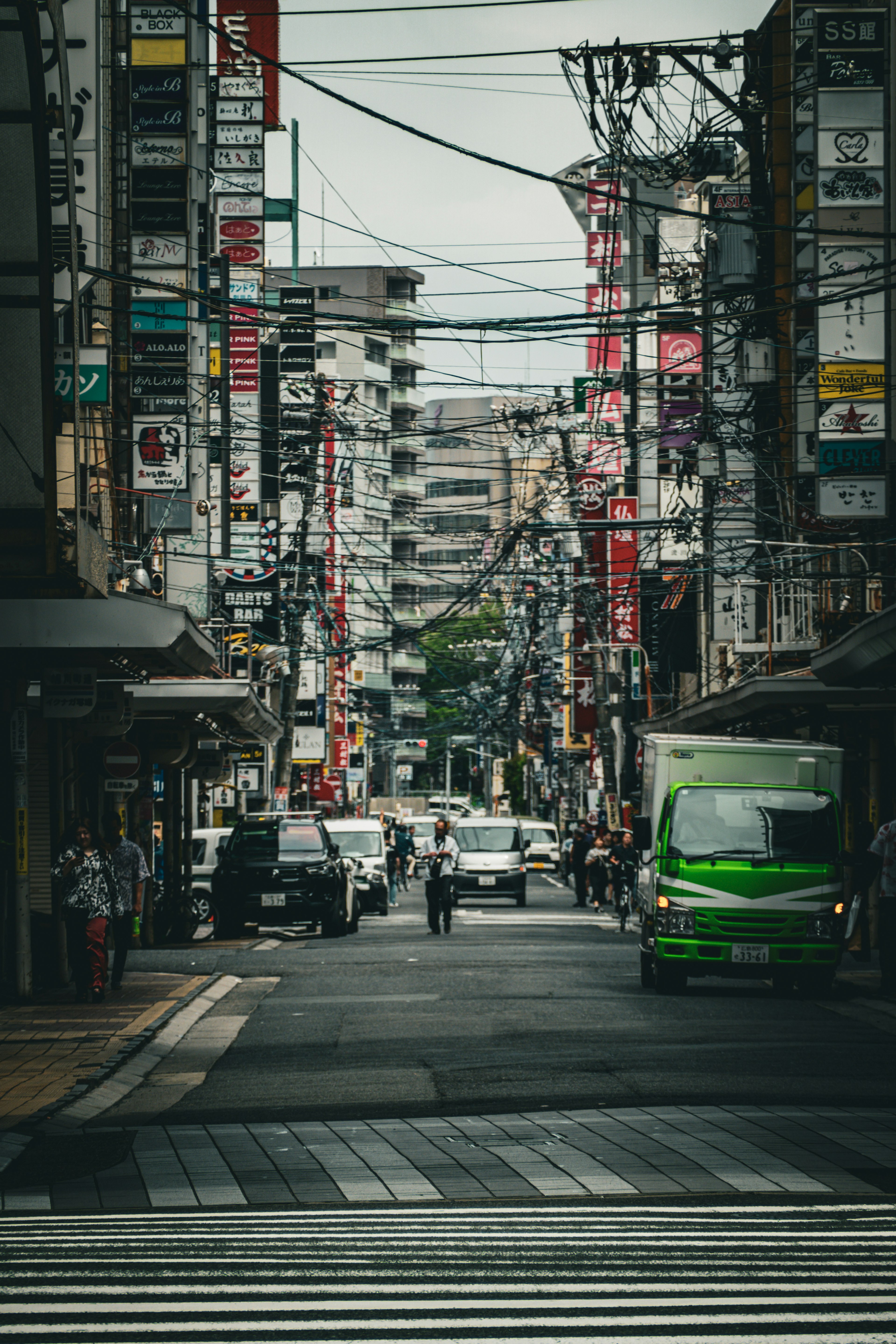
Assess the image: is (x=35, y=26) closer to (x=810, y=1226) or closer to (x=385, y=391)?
(x=810, y=1226)

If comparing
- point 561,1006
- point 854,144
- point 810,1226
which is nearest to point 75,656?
point 561,1006

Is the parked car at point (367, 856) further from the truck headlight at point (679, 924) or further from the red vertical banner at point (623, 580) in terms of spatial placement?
the truck headlight at point (679, 924)

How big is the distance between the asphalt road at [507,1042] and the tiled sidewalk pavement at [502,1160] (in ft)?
1.57

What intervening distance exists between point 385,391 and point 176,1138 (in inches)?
3926

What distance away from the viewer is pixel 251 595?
117 feet

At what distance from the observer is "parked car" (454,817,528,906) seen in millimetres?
43688

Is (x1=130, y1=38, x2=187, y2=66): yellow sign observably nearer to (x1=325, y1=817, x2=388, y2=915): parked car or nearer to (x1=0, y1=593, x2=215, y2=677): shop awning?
(x1=0, y1=593, x2=215, y2=677): shop awning

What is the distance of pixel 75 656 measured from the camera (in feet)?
60.0

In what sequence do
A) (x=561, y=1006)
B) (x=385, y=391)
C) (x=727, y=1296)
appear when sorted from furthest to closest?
(x=385, y=391)
(x=561, y=1006)
(x=727, y=1296)

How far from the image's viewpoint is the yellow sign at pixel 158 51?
24406 mm

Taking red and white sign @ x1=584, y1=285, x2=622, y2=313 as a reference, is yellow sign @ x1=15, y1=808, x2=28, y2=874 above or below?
below

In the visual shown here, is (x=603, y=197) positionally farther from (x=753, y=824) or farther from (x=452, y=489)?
(x=452, y=489)

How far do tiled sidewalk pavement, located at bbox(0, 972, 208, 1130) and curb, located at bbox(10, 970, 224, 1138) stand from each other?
40mm

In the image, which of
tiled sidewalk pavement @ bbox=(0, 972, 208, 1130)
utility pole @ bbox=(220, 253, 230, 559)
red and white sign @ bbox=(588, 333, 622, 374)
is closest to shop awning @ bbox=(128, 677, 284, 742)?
utility pole @ bbox=(220, 253, 230, 559)
